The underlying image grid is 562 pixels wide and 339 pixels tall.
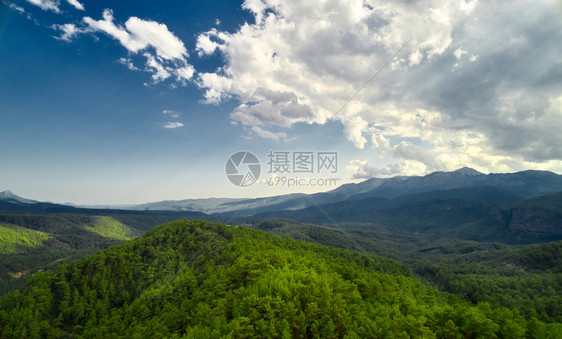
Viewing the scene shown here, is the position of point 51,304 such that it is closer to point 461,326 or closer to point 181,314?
point 181,314

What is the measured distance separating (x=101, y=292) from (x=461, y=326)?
93.1 m

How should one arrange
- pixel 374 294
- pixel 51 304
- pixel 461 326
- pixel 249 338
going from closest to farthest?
pixel 249 338, pixel 461 326, pixel 374 294, pixel 51 304

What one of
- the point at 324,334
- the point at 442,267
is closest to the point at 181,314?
the point at 324,334

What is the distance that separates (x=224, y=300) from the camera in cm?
4303

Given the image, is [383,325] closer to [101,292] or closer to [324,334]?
[324,334]

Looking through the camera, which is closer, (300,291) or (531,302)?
(300,291)

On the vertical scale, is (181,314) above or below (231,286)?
below

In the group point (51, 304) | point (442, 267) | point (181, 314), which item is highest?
point (181, 314)

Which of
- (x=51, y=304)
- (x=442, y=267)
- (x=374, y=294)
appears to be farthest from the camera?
(x=442, y=267)

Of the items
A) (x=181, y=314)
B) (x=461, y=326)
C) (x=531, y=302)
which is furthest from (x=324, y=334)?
(x=531, y=302)

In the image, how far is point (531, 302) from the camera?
105m

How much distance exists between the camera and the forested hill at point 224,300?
108ft

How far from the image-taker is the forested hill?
1293 inches

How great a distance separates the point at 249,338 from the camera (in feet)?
99.6
